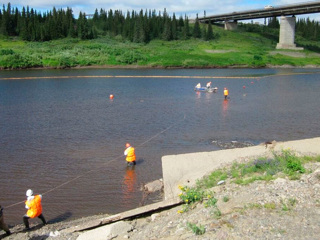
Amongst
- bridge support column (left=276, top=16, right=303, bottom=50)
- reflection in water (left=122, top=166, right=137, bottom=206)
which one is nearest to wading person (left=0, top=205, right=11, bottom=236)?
reflection in water (left=122, top=166, right=137, bottom=206)

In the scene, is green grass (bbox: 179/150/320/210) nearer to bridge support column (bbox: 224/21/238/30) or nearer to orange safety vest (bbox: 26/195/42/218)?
orange safety vest (bbox: 26/195/42/218)

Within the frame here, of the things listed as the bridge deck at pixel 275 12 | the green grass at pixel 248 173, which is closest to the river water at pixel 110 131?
the green grass at pixel 248 173

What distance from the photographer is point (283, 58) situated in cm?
11675

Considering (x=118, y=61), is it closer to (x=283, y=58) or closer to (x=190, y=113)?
(x=283, y=58)

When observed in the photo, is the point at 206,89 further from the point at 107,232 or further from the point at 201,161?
the point at 107,232

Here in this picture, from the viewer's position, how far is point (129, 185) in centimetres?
1975

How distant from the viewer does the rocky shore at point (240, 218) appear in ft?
35.1

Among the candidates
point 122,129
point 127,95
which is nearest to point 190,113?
point 122,129

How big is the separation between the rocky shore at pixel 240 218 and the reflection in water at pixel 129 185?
308 centimetres

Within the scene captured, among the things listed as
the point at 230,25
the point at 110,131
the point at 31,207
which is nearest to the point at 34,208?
the point at 31,207

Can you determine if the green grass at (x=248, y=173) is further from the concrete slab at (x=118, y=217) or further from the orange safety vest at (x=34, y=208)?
the orange safety vest at (x=34, y=208)

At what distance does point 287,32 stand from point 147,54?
51.0m

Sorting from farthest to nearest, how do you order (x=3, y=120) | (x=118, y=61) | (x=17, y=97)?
(x=118, y=61) < (x=17, y=97) < (x=3, y=120)

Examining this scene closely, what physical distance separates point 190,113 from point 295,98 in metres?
18.5
